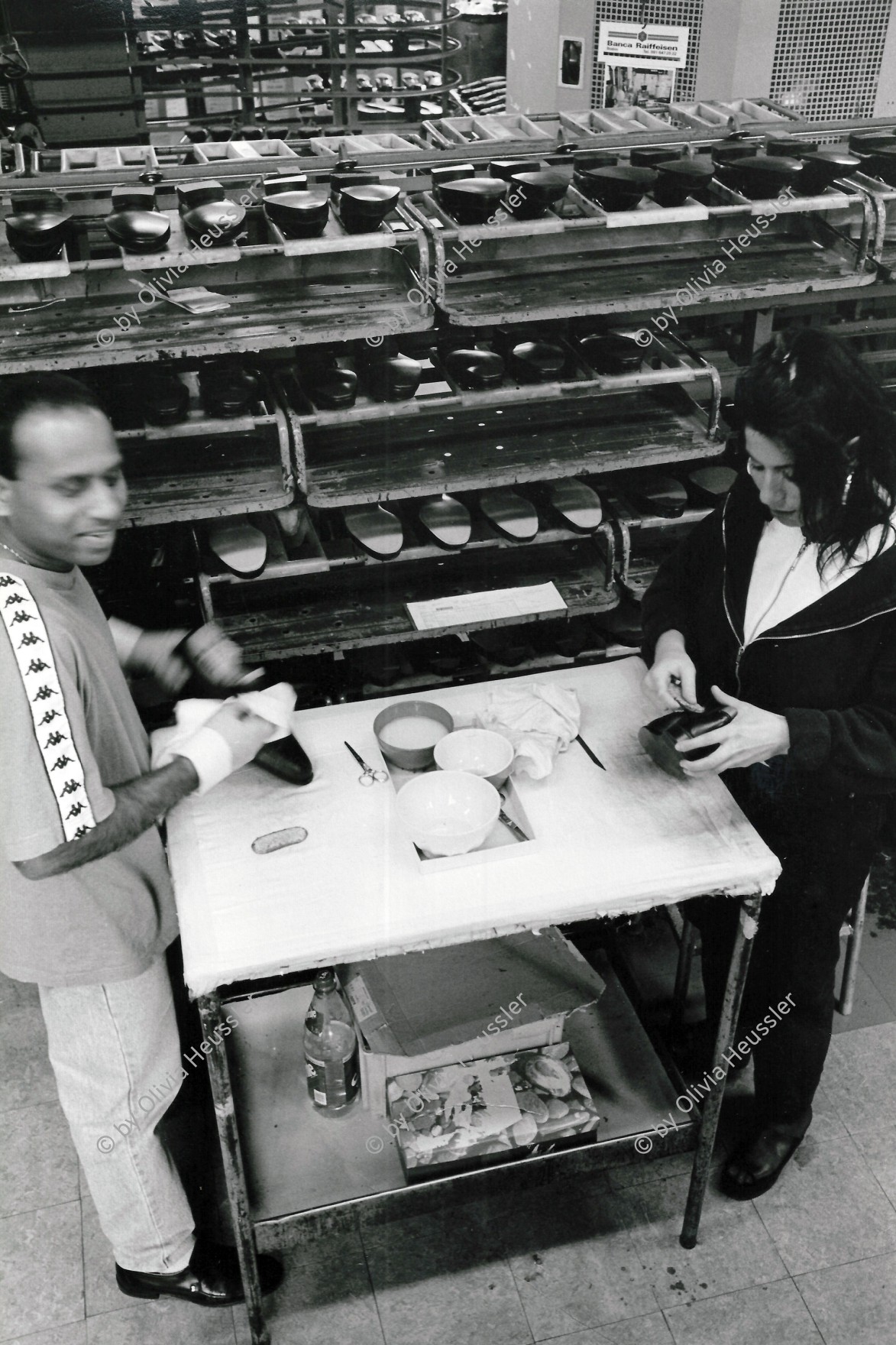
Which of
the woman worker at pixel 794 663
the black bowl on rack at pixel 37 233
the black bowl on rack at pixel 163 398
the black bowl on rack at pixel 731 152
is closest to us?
the woman worker at pixel 794 663

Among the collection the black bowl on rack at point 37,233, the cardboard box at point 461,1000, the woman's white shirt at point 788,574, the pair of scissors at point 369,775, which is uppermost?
the black bowl on rack at point 37,233

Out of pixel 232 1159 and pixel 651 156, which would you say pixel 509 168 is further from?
pixel 232 1159

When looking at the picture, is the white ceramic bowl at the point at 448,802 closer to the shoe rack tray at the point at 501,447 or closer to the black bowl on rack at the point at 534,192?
the shoe rack tray at the point at 501,447

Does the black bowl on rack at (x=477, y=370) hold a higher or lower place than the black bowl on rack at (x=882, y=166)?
lower

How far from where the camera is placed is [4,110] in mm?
5184

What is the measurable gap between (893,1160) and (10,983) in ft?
7.56

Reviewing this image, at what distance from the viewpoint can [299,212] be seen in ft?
8.52

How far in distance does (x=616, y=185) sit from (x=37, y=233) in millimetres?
1438

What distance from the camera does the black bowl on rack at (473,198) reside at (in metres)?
2.73

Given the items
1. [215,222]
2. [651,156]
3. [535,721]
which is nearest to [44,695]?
[535,721]

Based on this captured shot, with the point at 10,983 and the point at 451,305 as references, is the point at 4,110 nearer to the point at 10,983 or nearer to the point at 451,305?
the point at 451,305

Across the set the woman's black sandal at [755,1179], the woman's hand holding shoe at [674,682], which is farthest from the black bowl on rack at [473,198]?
the woman's black sandal at [755,1179]

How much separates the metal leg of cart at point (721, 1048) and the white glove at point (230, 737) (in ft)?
2.97

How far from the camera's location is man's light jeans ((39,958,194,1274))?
1.95 metres
